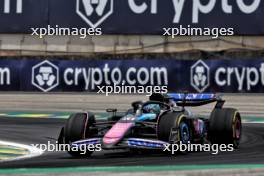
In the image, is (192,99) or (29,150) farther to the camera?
(192,99)

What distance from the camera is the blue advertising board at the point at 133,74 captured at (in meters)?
24.5

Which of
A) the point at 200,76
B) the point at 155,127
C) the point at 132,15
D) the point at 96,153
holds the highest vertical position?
the point at 132,15

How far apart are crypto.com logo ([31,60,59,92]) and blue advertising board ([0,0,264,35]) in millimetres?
3435

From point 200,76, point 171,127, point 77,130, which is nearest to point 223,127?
point 171,127

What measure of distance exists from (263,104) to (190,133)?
34.7ft

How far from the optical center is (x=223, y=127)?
536 inches

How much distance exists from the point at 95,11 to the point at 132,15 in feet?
4.55

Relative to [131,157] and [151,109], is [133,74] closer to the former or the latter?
[151,109]

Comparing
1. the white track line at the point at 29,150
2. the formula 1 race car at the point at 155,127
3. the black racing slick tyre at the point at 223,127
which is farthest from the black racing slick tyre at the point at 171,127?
the white track line at the point at 29,150

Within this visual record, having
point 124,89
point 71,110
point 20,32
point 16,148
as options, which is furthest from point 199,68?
point 16,148

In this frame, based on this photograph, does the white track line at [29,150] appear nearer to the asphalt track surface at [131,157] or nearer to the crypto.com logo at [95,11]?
the asphalt track surface at [131,157]

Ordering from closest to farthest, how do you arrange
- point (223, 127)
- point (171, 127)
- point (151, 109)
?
point (171, 127)
point (151, 109)
point (223, 127)

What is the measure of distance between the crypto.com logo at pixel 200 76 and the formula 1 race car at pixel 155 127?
10.4 m

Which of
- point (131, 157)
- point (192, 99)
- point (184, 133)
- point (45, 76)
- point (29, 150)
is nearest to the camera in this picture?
point (131, 157)
